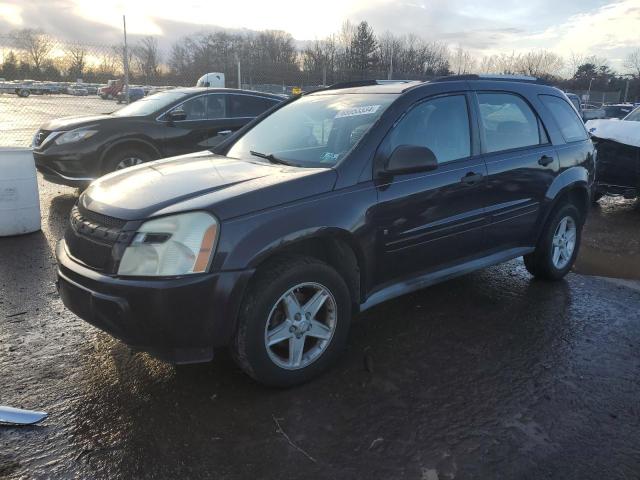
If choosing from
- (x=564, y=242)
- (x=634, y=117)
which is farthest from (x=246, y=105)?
(x=634, y=117)

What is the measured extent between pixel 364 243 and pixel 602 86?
70.9 m

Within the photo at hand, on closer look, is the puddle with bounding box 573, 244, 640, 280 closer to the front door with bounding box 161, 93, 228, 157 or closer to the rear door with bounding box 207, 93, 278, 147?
the rear door with bounding box 207, 93, 278, 147

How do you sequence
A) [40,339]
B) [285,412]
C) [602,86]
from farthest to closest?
[602,86], [40,339], [285,412]

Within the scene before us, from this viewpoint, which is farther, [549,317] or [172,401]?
→ [549,317]

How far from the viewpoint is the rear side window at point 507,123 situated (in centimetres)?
412

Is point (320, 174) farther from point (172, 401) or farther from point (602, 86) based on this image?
point (602, 86)

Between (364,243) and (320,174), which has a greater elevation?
(320,174)

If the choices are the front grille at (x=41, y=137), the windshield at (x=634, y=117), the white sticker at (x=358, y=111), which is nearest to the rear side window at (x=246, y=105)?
the front grille at (x=41, y=137)

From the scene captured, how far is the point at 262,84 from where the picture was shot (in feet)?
65.0

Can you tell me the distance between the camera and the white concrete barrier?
18.8 ft

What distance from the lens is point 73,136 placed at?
7.20m

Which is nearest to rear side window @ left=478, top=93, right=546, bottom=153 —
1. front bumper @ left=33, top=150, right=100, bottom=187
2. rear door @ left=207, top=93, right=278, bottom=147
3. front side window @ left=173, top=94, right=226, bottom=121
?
rear door @ left=207, top=93, right=278, bottom=147

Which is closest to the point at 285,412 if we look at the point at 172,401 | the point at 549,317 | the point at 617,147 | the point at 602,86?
the point at 172,401

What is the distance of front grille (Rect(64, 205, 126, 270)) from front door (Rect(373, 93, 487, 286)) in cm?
154
